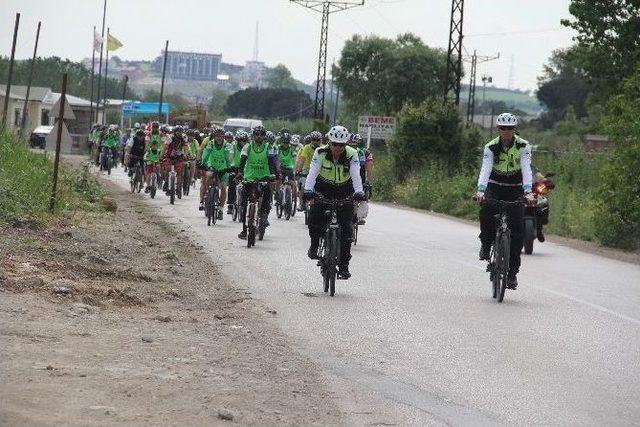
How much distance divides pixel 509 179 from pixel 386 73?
94.3 m

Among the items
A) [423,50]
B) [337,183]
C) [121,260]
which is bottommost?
[121,260]

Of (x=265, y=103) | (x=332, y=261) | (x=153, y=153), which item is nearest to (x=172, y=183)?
(x=153, y=153)

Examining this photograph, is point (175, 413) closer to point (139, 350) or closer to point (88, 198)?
point (139, 350)

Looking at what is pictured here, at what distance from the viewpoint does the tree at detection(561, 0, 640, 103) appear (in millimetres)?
53906

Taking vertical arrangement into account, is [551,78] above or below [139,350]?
above

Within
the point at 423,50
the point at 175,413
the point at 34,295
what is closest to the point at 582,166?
the point at 34,295

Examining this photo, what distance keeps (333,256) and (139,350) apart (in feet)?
18.0

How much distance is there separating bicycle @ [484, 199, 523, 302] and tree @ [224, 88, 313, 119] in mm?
147076

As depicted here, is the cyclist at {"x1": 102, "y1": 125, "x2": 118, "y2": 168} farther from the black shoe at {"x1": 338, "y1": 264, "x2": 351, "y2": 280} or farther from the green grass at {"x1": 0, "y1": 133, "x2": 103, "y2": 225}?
the black shoe at {"x1": 338, "y1": 264, "x2": 351, "y2": 280}

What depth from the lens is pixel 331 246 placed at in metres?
16.1

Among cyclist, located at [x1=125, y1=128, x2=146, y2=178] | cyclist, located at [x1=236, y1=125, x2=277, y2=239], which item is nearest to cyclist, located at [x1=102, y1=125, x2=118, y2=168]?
cyclist, located at [x1=125, y1=128, x2=146, y2=178]

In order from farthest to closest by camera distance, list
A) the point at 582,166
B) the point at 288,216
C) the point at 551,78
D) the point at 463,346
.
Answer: the point at 551,78, the point at 582,166, the point at 288,216, the point at 463,346

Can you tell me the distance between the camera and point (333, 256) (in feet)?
52.6

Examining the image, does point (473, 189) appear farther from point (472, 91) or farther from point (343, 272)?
point (472, 91)
